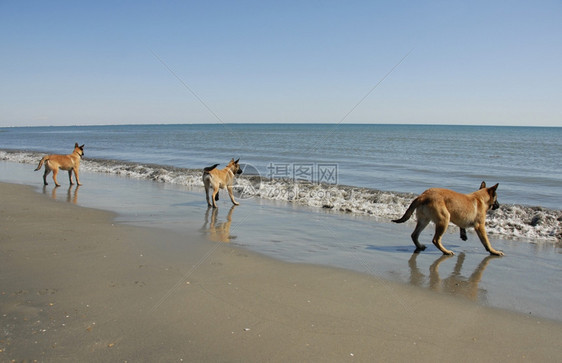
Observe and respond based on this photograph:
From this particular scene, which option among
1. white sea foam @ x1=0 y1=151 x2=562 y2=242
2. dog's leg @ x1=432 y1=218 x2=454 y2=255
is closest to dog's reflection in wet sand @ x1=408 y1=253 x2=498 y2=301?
dog's leg @ x1=432 y1=218 x2=454 y2=255

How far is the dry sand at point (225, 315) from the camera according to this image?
12.3 ft

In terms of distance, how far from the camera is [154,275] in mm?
5566

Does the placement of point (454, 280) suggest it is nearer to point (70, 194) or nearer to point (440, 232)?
point (440, 232)

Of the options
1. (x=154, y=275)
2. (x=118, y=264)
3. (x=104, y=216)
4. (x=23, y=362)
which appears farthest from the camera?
(x=104, y=216)

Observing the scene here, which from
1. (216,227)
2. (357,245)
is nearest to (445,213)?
(357,245)

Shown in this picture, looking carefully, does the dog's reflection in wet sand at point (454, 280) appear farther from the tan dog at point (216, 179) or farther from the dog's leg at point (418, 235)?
the tan dog at point (216, 179)

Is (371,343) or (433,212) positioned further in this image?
(433,212)

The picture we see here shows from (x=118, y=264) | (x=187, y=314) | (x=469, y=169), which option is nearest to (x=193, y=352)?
(x=187, y=314)

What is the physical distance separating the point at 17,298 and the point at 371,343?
152 inches

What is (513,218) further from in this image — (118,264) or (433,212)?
(118,264)

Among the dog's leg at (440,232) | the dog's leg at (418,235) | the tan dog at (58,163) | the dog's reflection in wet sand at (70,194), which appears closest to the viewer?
the dog's leg at (440,232)

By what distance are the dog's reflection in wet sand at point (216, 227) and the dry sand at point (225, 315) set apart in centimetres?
127

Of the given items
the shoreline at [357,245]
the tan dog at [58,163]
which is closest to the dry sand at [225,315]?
the shoreline at [357,245]

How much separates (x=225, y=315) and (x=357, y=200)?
8.65 metres
